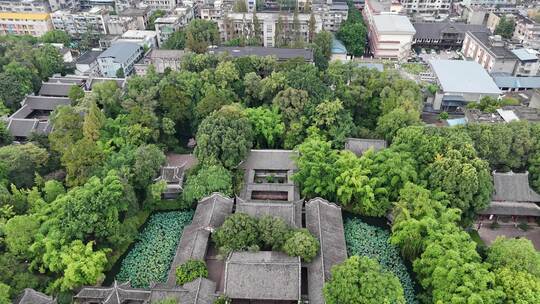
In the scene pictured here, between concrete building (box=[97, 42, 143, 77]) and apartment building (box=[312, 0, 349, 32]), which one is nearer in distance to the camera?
concrete building (box=[97, 42, 143, 77])

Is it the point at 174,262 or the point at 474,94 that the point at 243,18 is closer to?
the point at 474,94

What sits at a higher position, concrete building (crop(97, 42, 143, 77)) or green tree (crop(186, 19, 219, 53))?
green tree (crop(186, 19, 219, 53))

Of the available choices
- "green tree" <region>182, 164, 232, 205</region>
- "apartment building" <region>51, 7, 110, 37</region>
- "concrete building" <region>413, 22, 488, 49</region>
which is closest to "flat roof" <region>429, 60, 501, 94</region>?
"concrete building" <region>413, 22, 488, 49</region>

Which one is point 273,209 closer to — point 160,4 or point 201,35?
point 201,35

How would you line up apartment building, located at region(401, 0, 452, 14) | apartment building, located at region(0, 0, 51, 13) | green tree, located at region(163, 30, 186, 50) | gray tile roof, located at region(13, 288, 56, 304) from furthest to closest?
apartment building, located at region(401, 0, 452, 14) < apartment building, located at region(0, 0, 51, 13) < green tree, located at region(163, 30, 186, 50) < gray tile roof, located at region(13, 288, 56, 304)

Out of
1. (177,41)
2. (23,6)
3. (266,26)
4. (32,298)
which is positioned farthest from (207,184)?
(23,6)

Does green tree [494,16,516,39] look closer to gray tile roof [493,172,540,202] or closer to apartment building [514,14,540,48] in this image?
apartment building [514,14,540,48]

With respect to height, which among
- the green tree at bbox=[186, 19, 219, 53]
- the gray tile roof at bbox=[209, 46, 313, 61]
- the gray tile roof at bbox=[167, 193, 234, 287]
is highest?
the green tree at bbox=[186, 19, 219, 53]
